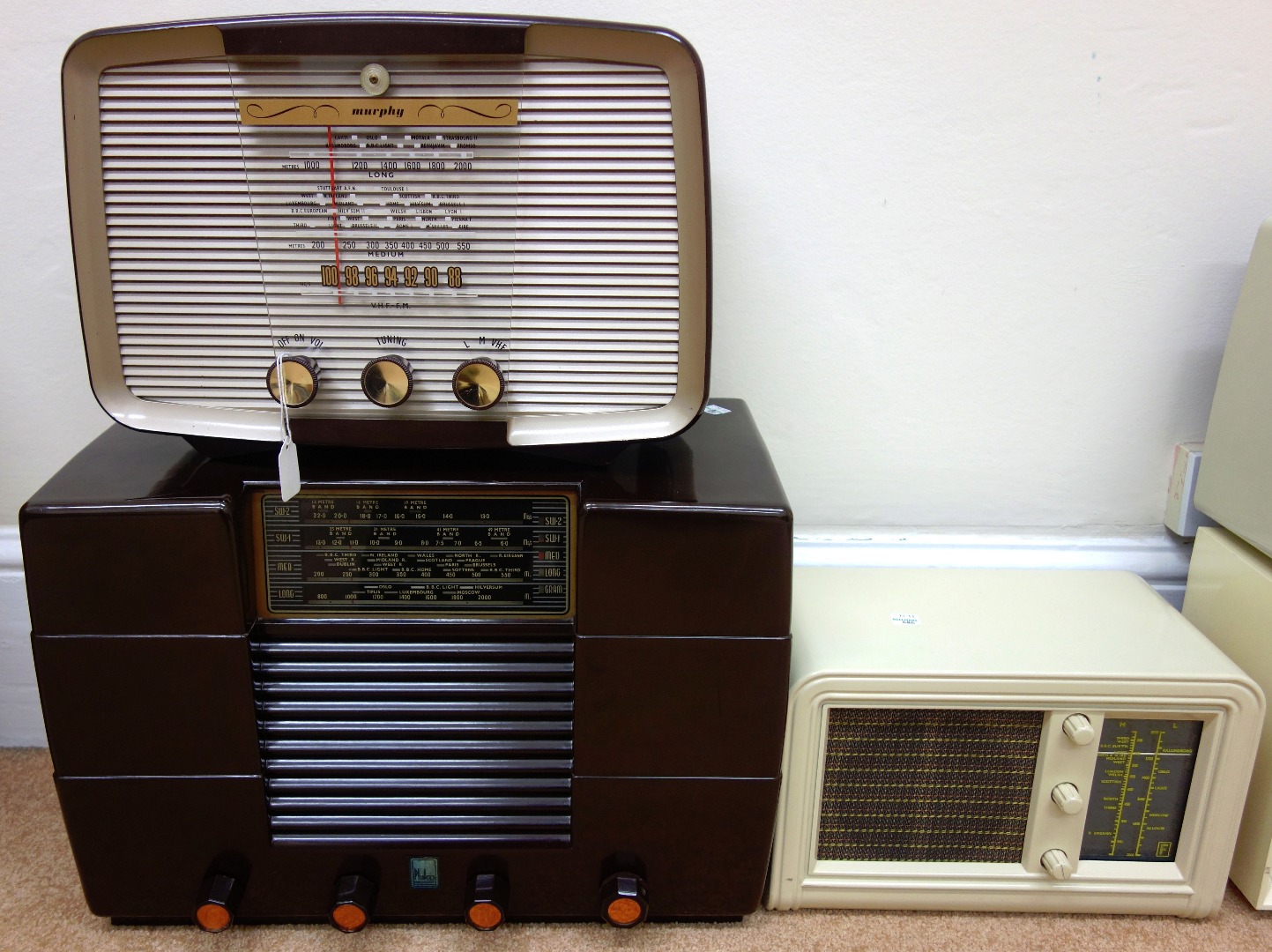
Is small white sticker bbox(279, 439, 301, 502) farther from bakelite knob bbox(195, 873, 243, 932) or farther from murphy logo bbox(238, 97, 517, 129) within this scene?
bakelite knob bbox(195, 873, 243, 932)

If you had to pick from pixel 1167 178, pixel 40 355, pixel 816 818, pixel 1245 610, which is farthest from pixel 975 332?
pixel 40 355

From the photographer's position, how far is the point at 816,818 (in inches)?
36.6

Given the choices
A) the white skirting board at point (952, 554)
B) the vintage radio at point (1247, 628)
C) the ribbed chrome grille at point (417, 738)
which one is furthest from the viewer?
the white skirting board at point (952, 554)

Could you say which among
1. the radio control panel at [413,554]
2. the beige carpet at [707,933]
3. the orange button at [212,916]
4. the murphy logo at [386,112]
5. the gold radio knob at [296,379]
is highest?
the murphy logo at [386,112]

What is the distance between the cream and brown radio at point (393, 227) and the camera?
2.38 feet

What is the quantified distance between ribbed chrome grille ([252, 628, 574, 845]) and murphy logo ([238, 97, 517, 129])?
41cm

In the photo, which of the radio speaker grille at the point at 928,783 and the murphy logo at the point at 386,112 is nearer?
the murphy logo at the point at 386,112

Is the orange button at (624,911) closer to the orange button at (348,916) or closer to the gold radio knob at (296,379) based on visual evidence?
the orange button at (348,916)

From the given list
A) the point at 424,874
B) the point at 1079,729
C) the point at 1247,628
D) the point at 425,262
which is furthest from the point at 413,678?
the point at 1247,628

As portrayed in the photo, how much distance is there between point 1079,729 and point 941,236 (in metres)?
0.51

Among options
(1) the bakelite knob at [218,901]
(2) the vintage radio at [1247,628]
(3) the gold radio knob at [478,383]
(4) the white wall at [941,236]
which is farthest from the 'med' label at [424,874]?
(2) the vintage radio at [1247,628]

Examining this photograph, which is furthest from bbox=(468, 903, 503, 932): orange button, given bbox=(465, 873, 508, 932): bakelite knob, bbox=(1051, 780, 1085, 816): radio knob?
bbox=(1051, 780, 1085, 816): radio knob

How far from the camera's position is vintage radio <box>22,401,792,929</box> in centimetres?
80

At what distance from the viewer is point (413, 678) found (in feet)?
2.79
